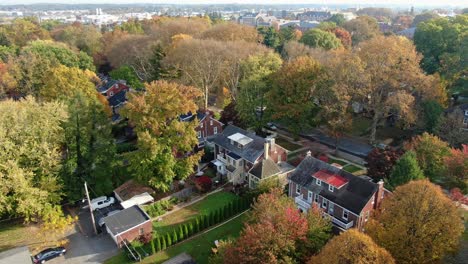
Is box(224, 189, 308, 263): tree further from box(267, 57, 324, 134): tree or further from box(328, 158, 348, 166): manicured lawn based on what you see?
box(267, 57, 324, 134): tree

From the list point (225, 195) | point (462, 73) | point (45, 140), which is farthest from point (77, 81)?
point (462, 73)

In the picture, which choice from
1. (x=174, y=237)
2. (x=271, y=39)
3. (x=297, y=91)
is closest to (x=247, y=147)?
(x=297, y=91)

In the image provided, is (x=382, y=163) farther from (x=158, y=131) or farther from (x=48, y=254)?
(x=48, y=254)

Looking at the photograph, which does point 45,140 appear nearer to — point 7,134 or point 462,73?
point 7,134

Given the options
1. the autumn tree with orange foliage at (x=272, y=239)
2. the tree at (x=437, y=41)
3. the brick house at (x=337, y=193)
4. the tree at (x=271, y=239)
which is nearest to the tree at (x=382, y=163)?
the brick house at (x=337, y=193)

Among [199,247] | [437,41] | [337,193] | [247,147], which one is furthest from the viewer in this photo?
[437,41]
